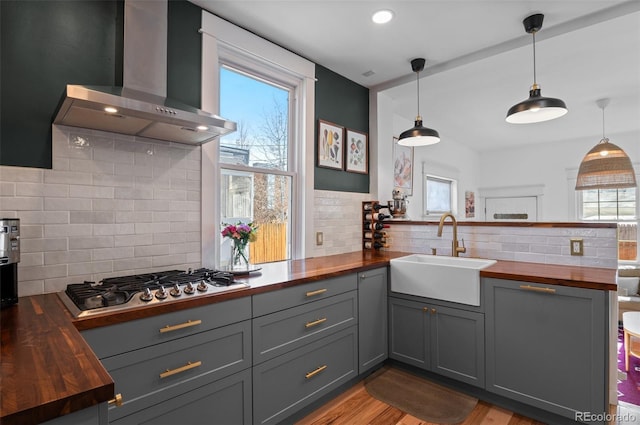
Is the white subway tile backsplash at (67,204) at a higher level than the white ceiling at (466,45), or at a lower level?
lower

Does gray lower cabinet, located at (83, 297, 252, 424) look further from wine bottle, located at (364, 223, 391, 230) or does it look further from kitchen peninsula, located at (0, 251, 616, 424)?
wine bottle, located at (364, 223, 391, 230)

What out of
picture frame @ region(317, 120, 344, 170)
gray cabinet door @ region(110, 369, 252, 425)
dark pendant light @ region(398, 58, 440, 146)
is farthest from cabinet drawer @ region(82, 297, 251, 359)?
dark pendant light @ region(398, 58, 440, 146)

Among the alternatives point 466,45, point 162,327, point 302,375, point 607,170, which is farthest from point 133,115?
point 607,170

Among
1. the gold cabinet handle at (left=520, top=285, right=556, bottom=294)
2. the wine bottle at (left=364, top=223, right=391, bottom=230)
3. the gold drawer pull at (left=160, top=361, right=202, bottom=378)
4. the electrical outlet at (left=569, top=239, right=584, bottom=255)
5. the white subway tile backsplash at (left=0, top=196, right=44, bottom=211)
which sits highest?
the white subway tile backsplash at (left=0, top=196, right=44, bottom=211)

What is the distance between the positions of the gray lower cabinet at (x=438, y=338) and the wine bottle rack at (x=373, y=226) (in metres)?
0.84

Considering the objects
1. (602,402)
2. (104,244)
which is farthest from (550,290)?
(104,244)

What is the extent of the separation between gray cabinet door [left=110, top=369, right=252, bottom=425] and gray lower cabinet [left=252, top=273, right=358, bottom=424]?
71 millimetres

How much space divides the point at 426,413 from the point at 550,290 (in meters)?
1.06

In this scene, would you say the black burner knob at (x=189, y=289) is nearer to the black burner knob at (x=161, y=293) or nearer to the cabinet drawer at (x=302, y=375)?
the black burner knob at (x=161, y=293)

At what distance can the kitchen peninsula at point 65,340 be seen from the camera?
65 cm

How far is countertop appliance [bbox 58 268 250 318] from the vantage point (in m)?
1.29

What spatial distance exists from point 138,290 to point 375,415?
1.58 metres

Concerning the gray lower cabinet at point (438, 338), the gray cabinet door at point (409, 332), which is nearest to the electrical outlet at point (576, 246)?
the gray lower cabinet at point (438, 338)

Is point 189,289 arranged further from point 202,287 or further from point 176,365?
point 176,365
